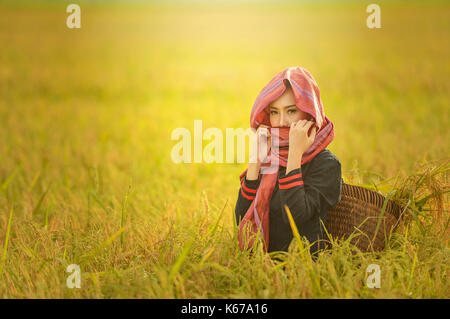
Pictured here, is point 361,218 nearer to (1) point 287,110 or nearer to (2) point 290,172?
(2) point 290,172

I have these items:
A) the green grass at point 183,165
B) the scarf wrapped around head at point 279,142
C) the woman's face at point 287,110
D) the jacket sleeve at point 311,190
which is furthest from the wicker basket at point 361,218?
the woman's face at point 287,110

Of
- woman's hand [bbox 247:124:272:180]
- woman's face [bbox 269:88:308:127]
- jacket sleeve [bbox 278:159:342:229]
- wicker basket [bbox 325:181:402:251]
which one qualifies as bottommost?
wicker basket [bbox 325:181:402:251]

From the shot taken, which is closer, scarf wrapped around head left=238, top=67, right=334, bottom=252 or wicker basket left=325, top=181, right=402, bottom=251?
scarf wrapped around head left=238, top=67, right=334, bottom=252

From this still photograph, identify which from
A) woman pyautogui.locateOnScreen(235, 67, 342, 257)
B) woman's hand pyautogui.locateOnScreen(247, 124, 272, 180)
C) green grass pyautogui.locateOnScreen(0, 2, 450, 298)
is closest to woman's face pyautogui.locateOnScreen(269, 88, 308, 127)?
woman pyautogui.locateOnScreen(235, 67, 342, 257)

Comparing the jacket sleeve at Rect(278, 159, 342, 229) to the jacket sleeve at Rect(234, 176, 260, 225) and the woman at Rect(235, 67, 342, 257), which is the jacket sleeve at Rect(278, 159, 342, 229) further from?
the jacket sleeve at Rect(234, 176, 260, 225)

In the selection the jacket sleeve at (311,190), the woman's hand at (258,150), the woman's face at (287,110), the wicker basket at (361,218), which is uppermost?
the woman's face at (287,110)

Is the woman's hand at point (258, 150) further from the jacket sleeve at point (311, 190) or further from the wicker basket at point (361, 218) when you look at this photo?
the wicker basket at point (361, 218)

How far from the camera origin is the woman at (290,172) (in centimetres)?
262

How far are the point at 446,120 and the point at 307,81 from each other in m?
5.48

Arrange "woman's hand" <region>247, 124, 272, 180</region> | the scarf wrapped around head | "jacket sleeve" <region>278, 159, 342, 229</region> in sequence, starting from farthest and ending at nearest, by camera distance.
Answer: "woman's hand" <region>247, 124, 272, 180</region> < the scarf wrapped around head < "jacket sleeve" <region>278, 159, 342, 229</region>

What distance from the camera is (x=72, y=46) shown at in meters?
18.8

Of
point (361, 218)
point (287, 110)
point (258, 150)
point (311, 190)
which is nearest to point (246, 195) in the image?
point (258, 150)

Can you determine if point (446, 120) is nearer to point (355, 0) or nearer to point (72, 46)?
point (72, 46)

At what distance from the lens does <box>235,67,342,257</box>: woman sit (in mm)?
Result: 2617
